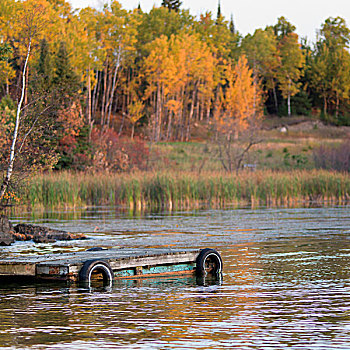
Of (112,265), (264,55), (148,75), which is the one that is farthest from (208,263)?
(264,55)

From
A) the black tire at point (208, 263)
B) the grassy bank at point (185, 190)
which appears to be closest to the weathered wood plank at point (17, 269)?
the black tire at point (208, 263)

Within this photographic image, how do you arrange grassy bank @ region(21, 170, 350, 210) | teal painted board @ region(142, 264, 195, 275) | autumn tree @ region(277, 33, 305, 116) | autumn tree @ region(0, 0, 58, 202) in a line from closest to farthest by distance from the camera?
teal painted board @ region(142, 264, 195, 275)
autumn tree @ region(0, 0, 58, 202)
grassy bank @ region(21, 170, 350, 210)
autumn tree @ region(277, 33, 305, 116)

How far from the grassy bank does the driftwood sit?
1058cm

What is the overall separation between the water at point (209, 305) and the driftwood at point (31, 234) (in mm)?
722

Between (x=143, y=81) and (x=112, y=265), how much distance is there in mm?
73402

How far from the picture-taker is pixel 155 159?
56.0 metres

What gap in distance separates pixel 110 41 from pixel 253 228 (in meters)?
46.8

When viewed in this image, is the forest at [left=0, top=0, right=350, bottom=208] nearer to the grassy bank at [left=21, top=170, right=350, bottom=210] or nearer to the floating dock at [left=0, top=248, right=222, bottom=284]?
the grassy bank at [left=21, top=170, right=350, bottom=210]

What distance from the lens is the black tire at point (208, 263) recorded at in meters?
13.5

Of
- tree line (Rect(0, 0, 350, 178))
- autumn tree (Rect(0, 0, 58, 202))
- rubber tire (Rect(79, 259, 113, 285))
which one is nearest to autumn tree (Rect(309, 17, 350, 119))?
tree line (Rect(0, 0, 350, 178))

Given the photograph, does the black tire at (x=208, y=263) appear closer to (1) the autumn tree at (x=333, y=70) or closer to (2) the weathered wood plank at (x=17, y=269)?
(2) the weathered wood plank at (x=17, y=269)

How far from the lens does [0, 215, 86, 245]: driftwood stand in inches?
740

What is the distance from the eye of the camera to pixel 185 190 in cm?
3216

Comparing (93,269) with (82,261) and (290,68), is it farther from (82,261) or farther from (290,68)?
(290,68)
